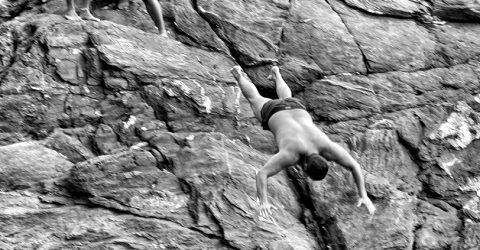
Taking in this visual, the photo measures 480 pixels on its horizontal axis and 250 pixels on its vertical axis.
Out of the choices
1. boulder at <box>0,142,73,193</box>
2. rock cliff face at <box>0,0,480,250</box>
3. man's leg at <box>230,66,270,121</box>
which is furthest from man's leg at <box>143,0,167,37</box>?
boulder at <box>0,142,73,193</box>

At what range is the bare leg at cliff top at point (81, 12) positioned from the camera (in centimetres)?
1512

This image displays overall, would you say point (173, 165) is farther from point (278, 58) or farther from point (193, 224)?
point (278, 58)

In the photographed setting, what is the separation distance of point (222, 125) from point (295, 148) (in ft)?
8.80

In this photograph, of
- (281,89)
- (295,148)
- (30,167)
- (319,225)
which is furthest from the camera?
(319,225)

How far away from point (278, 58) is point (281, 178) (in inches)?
105

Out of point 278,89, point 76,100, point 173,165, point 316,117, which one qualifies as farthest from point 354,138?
point 76,100

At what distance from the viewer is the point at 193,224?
13094mm

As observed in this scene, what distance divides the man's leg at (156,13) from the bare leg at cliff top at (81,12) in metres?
0.87

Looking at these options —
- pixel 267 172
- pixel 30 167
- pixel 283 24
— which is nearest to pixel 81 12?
pixel 30 167

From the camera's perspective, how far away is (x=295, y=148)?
1209 cm

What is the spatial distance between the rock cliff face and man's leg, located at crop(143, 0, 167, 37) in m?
0.21

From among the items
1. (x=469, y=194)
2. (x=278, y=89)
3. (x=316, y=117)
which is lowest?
(x=469, y=194)

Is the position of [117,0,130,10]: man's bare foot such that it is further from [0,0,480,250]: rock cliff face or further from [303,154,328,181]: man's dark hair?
[303,154,328,181]: man's dark hair

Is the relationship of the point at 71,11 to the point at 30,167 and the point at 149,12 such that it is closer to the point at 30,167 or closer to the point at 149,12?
the point at 149,12
